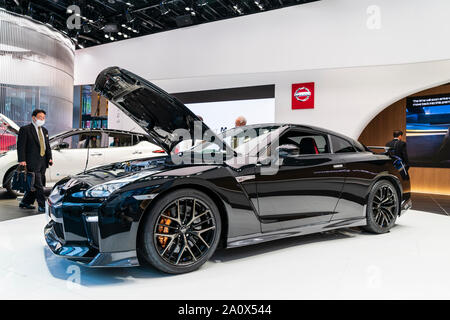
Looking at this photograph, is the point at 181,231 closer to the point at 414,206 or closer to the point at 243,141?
the point at 243,141

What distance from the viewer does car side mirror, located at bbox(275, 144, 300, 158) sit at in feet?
8.26

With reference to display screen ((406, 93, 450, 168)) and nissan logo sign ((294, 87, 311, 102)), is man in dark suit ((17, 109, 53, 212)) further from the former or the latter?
display screen ((406, 93, 450, 168))

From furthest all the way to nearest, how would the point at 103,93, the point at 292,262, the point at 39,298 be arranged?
the point at 103,93 < the point at 292,262 < the point at 39,298

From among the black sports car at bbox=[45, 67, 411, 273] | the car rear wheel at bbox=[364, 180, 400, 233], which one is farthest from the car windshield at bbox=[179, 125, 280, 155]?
the car rear wheel at bbox=[364, 180, 400, 233]

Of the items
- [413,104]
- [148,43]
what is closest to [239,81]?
[148,43]

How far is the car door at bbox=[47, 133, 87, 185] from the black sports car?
319 centimetres

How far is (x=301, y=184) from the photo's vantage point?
2.67 meters

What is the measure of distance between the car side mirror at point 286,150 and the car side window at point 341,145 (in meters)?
0.76

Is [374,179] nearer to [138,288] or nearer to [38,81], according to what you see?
[138,288]

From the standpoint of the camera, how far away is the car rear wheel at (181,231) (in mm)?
2014

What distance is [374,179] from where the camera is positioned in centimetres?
324

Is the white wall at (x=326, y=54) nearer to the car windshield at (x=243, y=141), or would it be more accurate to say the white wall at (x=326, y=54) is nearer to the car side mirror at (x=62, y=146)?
the car side mirror at (x=62, y=146)

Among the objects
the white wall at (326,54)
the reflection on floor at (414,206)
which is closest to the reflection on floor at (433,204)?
the reflection on floor at (414,206)

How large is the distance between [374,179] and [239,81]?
17.0ft
